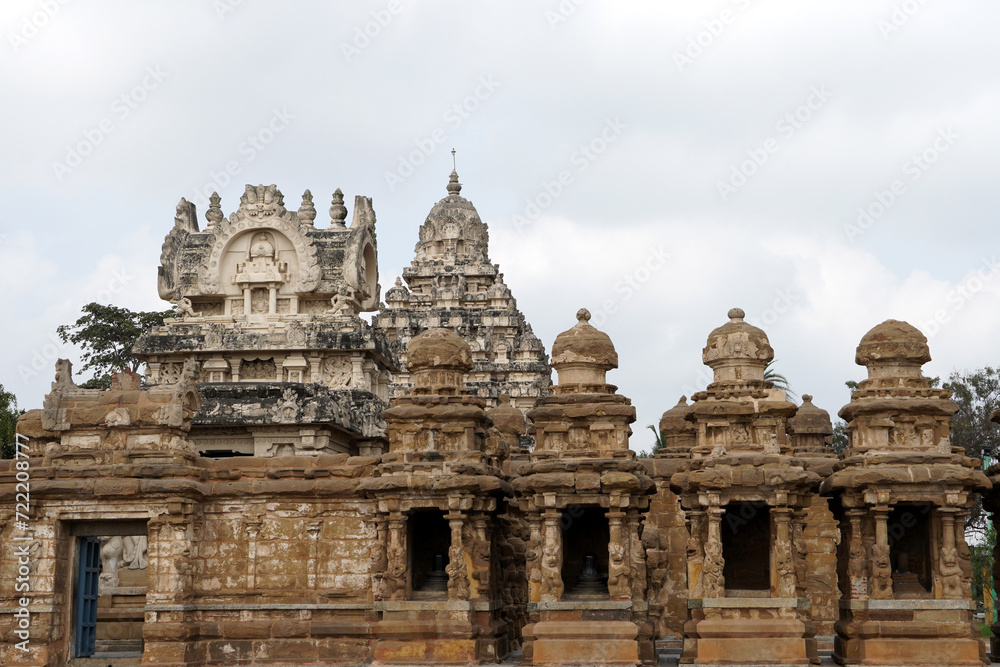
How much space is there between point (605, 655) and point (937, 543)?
5.17 meters

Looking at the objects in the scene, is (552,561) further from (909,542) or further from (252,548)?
(909,542)

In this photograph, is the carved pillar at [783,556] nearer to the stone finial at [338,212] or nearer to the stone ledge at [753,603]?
the stone ledge at [753,603]

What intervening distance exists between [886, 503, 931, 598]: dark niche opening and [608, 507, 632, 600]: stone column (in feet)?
14.4

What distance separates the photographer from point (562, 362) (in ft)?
64.2

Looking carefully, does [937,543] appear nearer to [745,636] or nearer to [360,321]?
[745,636]

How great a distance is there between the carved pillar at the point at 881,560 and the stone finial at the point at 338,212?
50.4ft

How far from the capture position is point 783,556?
18297mm

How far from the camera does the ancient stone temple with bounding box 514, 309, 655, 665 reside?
719 inches

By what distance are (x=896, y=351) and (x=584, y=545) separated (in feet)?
19.1

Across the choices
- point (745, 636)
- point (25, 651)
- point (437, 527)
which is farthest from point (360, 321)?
point (745, 636)

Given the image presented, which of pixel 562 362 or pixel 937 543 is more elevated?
pixel 562 362

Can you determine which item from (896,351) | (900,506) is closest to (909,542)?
(900,506)

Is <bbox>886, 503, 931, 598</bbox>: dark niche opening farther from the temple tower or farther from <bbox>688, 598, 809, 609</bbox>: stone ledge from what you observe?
the temple tower

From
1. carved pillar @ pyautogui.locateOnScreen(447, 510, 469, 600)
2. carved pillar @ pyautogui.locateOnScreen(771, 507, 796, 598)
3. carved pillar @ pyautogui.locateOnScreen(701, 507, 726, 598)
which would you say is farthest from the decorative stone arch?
carved pillar @ pyautogui.locateOnScreen(771, 507, 796, 598)
